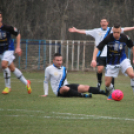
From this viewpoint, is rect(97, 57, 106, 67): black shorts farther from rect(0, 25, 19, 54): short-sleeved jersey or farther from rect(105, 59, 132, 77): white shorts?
rect(0, 25, 19, 54): short-sleeved jersey

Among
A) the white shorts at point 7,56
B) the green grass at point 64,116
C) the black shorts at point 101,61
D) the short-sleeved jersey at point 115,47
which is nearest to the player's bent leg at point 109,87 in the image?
the short-sleeved jersey at point 115,47

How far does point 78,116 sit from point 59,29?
17279mm

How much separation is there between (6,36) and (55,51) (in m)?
10.4

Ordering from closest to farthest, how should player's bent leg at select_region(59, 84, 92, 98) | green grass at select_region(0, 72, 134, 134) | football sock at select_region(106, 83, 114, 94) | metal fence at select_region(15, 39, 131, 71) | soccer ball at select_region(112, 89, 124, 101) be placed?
green grass at select_region(0, 72, 134, 134)
soccer ball at select_region(112, 89, 124, 101)
player's bent leg at select_region(59, 84, 92, 98)
football sock at select_region(106, 83, 114, 94)
metal fence at select_region(15, 39, 131, 71)

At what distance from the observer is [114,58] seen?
750 centimetres

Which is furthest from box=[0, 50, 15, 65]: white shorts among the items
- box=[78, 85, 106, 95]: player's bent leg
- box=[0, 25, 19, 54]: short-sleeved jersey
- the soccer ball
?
the soccer ball

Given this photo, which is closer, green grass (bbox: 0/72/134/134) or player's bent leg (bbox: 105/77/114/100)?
green grass (bbox: 0/72/134/134)

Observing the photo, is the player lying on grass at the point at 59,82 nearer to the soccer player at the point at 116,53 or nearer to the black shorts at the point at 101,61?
the soccer player at the point at 116,53

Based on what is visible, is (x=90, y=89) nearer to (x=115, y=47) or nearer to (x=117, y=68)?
(x=117, y=68)

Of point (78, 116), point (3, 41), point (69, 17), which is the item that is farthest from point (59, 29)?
point (78, 116)

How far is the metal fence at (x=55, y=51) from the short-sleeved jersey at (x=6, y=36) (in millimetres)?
10089

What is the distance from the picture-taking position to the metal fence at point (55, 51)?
61.0 ft

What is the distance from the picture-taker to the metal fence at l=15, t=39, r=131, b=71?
61.0 feet

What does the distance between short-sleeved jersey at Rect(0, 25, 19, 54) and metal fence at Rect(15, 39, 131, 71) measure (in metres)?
10.1
